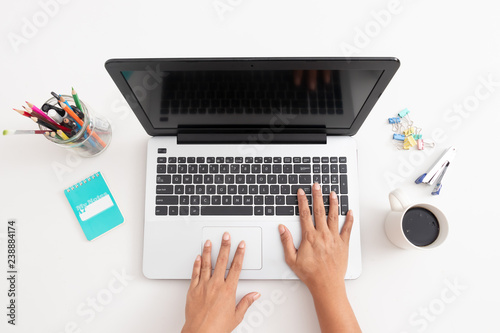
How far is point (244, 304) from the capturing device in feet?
2.37

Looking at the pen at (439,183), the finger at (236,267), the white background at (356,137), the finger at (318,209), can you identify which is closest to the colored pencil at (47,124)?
the white background at (356,137)

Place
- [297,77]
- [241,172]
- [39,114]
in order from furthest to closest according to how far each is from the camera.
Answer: [241,172] → [39,114] → [297,77]

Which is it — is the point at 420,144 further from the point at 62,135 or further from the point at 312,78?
the point at 62,135

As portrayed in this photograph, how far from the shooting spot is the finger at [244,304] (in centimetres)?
72

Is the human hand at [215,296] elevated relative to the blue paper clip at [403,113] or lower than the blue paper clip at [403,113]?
lower

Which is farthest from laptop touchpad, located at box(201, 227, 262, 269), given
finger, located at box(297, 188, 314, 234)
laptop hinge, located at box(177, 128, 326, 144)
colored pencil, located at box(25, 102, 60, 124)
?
colored pencil, located at box(25, 102, 60, 124)

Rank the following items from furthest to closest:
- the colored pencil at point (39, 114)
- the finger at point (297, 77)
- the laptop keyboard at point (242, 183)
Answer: the laptop keyboard at point (242, 183), the colored pencil at point (39, 114), the finger at point (297, 77)

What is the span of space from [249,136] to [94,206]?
431 mm

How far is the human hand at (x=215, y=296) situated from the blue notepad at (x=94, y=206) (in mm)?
244

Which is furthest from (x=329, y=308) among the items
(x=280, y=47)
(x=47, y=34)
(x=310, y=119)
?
(x=47, y=34)

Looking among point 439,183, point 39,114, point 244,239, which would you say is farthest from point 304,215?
point 39,114

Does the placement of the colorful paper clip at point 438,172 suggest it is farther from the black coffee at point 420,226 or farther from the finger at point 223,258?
the finger at point 223,258

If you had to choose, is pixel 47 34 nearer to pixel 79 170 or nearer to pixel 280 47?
pixel 79 170

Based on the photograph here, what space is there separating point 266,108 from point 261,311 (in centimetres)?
48
